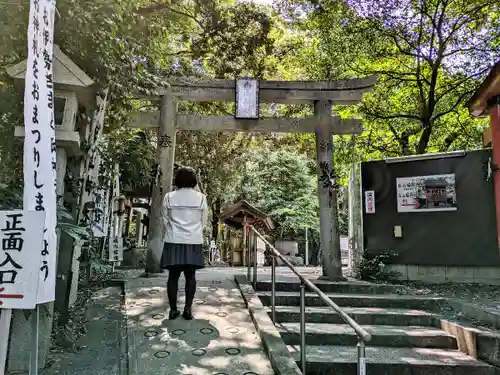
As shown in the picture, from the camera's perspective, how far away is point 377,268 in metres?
8.59

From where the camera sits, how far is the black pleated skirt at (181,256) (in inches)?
186

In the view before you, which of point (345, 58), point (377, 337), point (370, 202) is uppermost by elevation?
point (345, 58)

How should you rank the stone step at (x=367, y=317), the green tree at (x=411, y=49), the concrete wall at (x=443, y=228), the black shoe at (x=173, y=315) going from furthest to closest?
the green tree at (x=411, y=49)
the concrete wall at (x=443, y=228)
the stone step at (x=367, y=317)
the black shoe at (x=173, y=315)

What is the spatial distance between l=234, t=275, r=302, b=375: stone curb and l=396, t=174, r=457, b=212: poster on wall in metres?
4.43

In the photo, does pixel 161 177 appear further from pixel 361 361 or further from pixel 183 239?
pixel 361 361

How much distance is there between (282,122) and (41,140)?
6409mm

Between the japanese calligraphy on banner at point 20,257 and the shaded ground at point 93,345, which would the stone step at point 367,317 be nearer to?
the shaded ground at point 93,345

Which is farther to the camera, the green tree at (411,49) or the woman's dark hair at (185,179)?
the green tree at (411,49)

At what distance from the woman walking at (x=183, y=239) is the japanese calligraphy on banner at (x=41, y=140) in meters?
1.94

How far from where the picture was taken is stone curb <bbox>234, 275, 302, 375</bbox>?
3693mm

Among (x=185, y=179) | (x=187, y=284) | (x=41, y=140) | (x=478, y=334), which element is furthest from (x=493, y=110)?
(x=41, y=140)

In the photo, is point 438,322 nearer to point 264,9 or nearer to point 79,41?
point 79,41

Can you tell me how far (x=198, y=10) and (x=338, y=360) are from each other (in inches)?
315

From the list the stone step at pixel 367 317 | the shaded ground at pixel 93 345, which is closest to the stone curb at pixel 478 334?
the stone step at pixel 367 317
